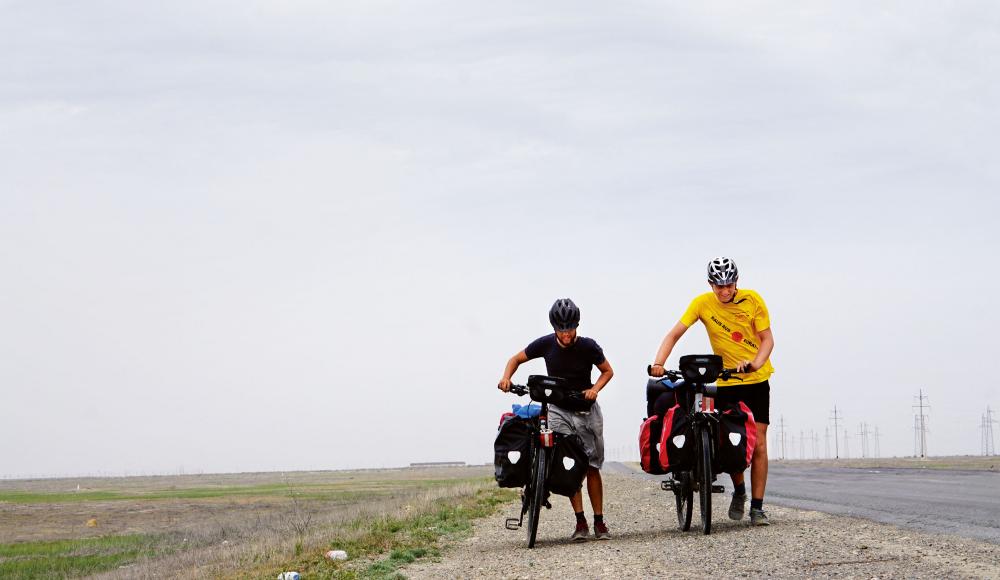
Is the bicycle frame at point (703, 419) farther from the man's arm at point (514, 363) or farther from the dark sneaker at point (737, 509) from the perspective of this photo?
the man's arm at point (514, 363)

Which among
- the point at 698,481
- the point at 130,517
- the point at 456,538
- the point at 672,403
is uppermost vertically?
the point at 672,403

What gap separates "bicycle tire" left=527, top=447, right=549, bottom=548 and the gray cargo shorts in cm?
27

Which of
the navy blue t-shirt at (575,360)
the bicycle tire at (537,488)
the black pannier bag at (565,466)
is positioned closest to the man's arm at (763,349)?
the navy blue t-shirt at (575,360)

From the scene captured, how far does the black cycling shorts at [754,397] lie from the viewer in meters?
9.50

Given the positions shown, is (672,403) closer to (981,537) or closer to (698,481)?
(698,481)

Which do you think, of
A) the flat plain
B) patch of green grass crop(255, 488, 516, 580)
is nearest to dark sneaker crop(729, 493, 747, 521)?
patch of green grass crop(255, 488, 516, 580)

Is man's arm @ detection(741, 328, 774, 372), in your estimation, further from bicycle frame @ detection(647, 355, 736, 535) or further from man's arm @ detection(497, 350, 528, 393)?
man's arm @ detection(497, 350, 528, 393)

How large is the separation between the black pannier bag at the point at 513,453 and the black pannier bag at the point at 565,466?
0.72 feet

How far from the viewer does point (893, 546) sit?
25.5 ft

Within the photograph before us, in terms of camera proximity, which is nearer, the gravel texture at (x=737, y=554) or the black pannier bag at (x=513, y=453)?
the gravel texture at (x=737, y=554)

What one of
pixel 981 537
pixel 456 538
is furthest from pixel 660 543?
pixel 456 538

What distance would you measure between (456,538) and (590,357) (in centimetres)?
351

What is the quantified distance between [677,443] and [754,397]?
828 mm

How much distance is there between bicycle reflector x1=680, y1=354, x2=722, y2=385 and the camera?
9117 mm
